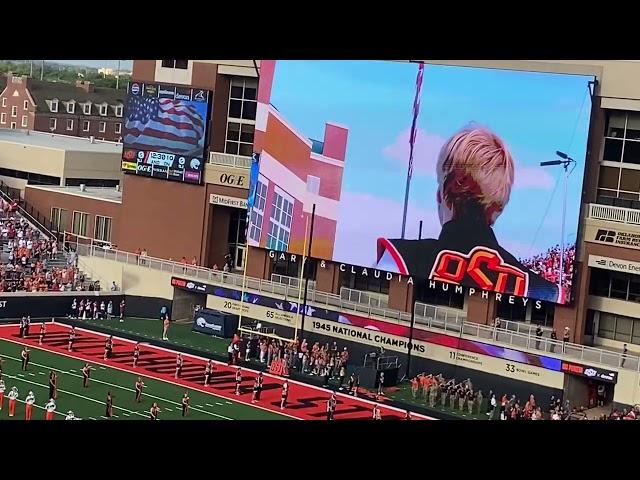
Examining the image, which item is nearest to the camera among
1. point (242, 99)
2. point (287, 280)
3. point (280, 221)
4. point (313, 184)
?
point (313, 184)

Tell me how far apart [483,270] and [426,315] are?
6.55ft

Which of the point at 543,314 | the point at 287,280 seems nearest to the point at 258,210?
the point at 287,280

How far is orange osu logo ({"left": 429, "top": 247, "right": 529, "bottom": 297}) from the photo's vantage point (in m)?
24.7

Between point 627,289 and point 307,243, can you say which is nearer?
point 627,289

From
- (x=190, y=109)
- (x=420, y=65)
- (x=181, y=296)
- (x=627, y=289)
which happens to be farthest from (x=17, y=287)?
(x=627, y=289)

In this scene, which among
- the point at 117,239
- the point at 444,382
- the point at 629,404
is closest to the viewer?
the point at 629,404

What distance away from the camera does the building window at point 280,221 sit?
28.1 m

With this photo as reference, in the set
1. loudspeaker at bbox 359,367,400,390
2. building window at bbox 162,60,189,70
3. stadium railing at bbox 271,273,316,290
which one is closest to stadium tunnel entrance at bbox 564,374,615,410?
loudspeaker at bbox 359,367,400,390

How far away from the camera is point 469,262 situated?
992 inches

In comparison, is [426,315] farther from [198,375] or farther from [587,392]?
[198,375]
